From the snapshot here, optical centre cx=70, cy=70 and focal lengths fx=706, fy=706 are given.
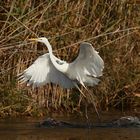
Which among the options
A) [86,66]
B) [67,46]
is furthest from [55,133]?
[67,46]

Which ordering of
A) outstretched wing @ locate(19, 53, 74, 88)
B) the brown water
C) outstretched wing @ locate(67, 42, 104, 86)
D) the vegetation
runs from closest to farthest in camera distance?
the brown water → outstretched wing @ locate(67, 42, 104, 86) → outstretched wing @ locate(19, 53, 74, 88) → the vegetation

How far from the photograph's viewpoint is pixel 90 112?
12.0 meters

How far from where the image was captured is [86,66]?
10703mm

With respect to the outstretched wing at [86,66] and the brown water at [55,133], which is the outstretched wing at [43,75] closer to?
the outstretched wing at [86,66]

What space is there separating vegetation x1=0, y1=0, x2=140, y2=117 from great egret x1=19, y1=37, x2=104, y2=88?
310 millimetres

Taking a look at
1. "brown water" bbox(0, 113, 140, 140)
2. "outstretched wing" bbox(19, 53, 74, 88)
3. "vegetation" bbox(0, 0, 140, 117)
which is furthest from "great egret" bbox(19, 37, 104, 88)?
"brown water" bbox(0, 113, 140, 140)

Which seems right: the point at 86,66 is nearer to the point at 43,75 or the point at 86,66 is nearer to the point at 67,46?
the point at 67,46

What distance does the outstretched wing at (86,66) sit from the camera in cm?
1009

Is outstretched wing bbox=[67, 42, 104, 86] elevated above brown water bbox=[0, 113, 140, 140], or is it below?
above

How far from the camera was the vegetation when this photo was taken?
36.6 feet

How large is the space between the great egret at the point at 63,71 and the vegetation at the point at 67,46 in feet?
1.02

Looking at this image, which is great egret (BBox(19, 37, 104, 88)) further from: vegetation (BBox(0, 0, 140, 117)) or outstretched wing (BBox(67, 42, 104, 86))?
vegetation (BBox(0, 0, 140, 117))

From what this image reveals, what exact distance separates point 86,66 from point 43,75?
2.52 ft

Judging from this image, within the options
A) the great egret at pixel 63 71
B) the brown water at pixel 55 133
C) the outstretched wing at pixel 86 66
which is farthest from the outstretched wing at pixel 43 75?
the brown water at pixel 55 133
